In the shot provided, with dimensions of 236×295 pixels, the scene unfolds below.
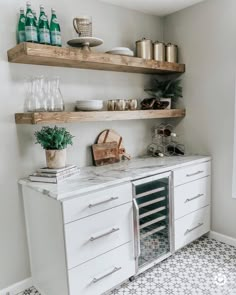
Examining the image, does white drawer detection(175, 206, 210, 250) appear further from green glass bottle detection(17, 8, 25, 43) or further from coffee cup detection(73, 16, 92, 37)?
green glass bottle detection(17, 8, 25, 43)

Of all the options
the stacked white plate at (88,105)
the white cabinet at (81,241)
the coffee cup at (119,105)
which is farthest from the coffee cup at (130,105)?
the white cabinet at (81,241)

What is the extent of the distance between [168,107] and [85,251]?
1.68 m

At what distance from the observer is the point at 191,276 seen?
2102mm

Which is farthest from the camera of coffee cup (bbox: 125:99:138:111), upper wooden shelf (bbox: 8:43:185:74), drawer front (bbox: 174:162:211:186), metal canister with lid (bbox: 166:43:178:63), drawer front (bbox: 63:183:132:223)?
metal canister with lid (bbox: 166:43:178:63)

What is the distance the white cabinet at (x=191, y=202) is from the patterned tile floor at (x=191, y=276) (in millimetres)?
145

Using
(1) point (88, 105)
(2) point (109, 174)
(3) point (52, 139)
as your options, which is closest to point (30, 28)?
(1) point (88, 105)

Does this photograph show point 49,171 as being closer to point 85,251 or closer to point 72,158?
point 72,158

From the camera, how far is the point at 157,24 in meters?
2.88

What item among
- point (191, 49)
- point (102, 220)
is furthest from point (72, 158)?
point (191, 49)

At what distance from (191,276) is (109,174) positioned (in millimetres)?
1062

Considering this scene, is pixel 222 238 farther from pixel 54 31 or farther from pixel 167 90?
pixel 54 31

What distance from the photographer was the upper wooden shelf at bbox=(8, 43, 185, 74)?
5.77 ft

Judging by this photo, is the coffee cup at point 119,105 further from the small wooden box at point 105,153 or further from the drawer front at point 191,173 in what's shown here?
the drawer front at point 191,173

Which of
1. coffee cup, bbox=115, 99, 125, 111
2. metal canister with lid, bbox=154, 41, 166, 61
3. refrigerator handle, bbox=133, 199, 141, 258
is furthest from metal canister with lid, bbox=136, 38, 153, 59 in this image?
refrigerator handle, bbox=133, 199, 141, 258
